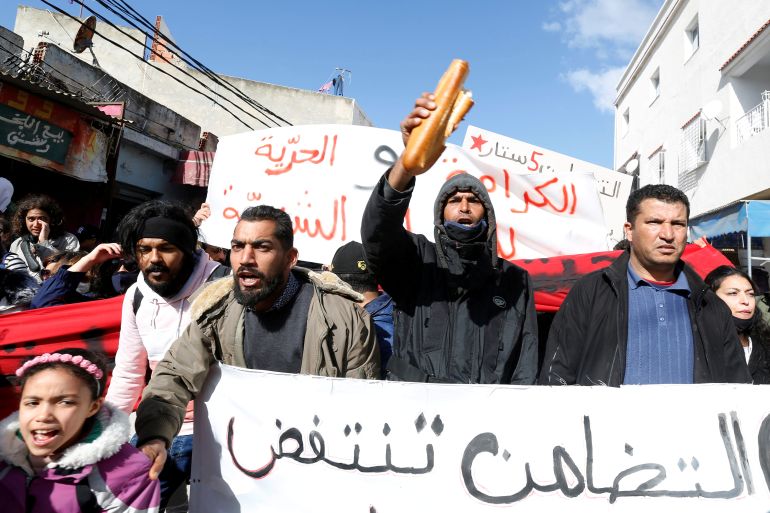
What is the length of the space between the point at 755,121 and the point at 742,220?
3446 mm

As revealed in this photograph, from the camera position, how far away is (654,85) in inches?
651

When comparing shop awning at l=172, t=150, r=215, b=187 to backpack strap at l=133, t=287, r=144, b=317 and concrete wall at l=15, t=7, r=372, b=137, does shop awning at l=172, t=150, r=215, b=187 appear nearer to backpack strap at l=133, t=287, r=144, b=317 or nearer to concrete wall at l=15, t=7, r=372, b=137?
concrete wall at l=15, t=7, r=372, b=137

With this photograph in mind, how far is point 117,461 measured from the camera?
165 centimetres

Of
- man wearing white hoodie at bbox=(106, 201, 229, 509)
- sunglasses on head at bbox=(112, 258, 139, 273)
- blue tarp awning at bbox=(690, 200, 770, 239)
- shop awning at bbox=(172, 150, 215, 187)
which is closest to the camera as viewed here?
man wearing white hoodie at bbox=(106, 201, 229, 509)

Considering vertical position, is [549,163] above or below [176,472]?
above

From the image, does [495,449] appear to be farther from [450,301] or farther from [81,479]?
[81,479]

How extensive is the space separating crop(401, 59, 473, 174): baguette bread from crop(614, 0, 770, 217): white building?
398 inches

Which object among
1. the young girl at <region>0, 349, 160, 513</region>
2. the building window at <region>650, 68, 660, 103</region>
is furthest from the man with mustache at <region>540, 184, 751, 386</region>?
the building window at <region>650, 68, 660, 103</region>

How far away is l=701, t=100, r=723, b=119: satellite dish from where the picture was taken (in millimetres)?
11375

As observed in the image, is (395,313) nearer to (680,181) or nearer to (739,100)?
(739,100)

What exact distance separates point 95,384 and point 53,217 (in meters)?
3.05

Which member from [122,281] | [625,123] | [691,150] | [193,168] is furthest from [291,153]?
[625,123]

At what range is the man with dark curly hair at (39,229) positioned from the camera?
13.0ft

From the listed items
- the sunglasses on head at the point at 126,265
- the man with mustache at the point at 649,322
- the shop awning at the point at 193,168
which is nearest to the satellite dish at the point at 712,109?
the shop awning at the point at 193,168
